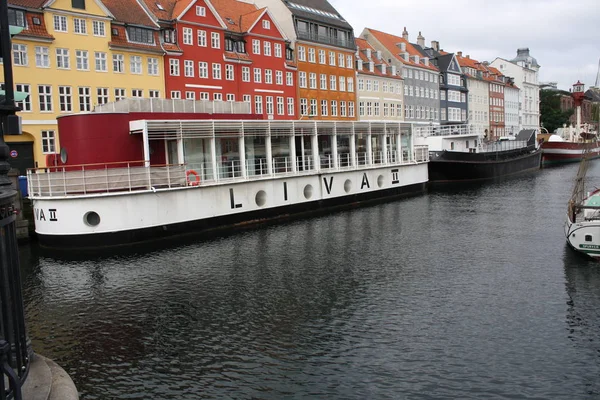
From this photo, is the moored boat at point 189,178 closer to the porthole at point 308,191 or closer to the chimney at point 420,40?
the porthole at point 308,191

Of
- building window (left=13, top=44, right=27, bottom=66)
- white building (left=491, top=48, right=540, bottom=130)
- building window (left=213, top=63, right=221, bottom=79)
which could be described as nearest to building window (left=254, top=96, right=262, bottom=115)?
building window (left=213, top=63, right=221, bottom=79)

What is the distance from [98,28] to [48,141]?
9.21 metres

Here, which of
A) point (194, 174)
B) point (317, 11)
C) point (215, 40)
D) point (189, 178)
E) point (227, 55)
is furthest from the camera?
point (317, 11)

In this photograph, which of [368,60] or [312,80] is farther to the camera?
[368,60]

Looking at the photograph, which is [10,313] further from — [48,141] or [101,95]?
[101,95]

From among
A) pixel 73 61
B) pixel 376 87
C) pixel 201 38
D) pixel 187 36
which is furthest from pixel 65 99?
pixel 376 87

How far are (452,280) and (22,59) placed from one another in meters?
33.2

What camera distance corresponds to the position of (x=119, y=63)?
145 ft

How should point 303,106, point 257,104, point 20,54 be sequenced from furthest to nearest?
point 303,106
point 257,104
point 20,54

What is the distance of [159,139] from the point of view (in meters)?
29.5

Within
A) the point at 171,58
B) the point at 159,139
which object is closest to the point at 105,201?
the point at 159,139

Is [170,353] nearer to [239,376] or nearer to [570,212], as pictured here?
[239,376]

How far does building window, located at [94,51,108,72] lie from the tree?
110259 millimetres

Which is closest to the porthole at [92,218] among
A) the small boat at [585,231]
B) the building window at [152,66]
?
the small boat at [585,231]
